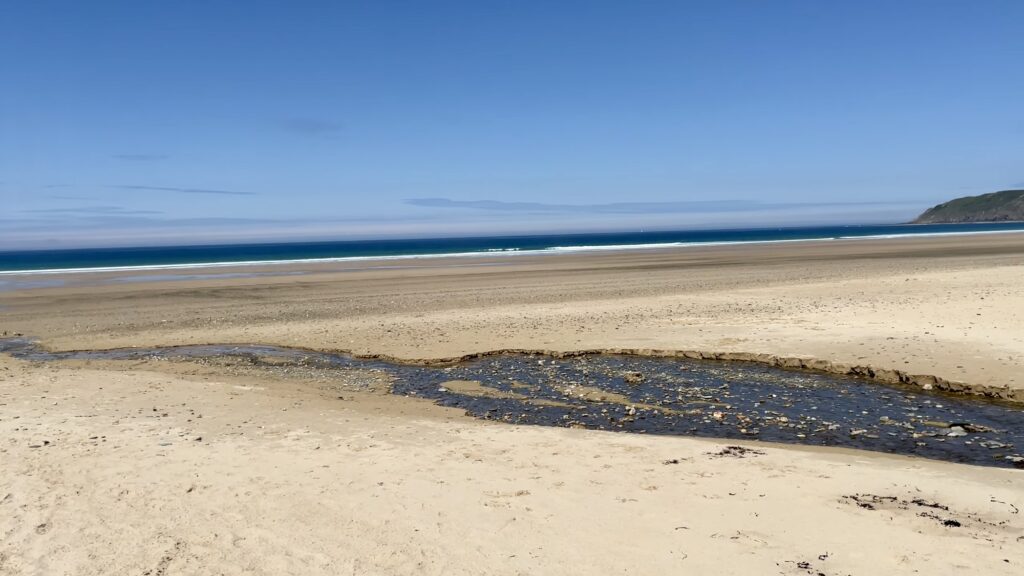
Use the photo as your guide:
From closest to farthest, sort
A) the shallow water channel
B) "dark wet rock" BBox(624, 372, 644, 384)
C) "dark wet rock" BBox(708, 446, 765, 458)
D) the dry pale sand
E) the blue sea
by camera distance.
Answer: the dry pale sand < "dark wet rock" BBox(708, 446, 765, 458) < the shallow water channel < "dark wet rock" BBox(624, 372, 644, 384) < the blue sea

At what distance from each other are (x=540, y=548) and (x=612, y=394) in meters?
6.36

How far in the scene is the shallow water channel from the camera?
8828 millimetres

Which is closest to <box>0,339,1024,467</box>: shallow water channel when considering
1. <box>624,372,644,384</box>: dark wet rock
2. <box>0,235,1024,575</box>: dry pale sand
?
<box>624,372,644,384</box>: dark wet rock

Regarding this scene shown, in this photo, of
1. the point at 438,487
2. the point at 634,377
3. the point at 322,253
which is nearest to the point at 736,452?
the point at 438,487

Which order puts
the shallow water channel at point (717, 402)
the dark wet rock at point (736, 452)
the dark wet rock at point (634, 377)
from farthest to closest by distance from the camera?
the dark wet rock at point (634, 377) < the shallow water channel at point (717, 402) < the dark wet rock at point (736, 452)

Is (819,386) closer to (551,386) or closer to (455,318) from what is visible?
(551,386)

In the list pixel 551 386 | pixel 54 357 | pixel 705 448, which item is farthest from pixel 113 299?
pixel 705 448

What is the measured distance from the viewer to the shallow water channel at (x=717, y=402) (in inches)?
348

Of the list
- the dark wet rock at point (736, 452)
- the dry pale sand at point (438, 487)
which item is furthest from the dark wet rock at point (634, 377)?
the dark wet rock at point (736, 452)

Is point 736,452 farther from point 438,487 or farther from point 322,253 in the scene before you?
point 322,253

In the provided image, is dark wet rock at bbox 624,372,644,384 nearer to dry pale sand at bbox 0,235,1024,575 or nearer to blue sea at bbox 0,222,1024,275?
dry pale sand at bbox 0,235,1024,575

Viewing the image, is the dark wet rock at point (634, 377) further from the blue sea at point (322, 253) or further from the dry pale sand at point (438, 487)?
the blue sea at point (322, 253)

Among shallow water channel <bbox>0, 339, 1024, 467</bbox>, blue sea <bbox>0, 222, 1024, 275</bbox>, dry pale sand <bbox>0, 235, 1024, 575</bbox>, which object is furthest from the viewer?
blue sea <bbox>0, 222, 1024, 275</bbox>

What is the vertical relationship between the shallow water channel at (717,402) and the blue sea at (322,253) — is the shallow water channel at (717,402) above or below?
below
